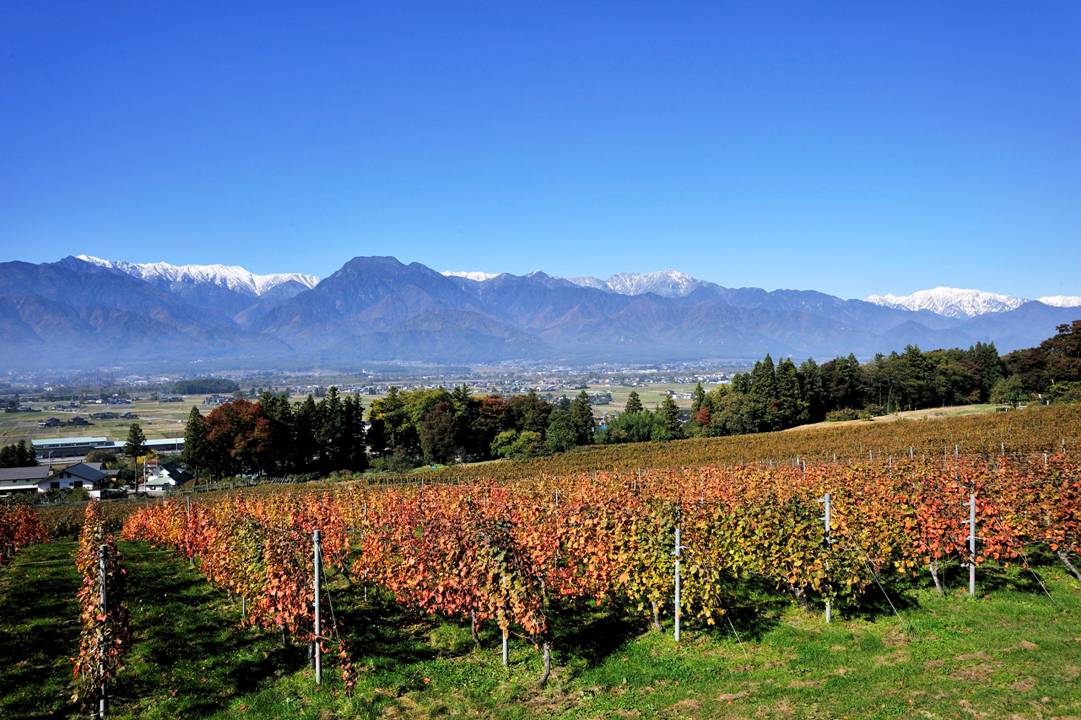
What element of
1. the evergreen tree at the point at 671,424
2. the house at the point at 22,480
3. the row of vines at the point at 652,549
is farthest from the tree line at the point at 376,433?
the row of vines at the point at 652,549

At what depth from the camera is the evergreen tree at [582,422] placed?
64250 millimetres

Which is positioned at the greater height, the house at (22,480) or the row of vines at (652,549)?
the row of vines at (652,549)

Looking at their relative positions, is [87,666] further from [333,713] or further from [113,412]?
[113,412]

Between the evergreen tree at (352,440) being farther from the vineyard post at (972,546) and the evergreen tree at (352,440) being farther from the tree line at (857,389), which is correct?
the vineyard post at (972,546)

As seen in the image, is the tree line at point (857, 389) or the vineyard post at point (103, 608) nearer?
the vineyard post at point (103, 608)

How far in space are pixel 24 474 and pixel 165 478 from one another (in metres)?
13.1

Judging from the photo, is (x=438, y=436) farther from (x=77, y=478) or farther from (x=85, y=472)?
(x=85, y=472)

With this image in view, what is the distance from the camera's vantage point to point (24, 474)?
212 feet

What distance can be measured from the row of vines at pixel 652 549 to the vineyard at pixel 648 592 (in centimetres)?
5

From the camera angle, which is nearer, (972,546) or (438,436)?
(972,546)

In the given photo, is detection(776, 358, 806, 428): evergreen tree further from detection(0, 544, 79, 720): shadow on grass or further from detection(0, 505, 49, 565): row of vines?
detection(0, 544, 79, 720): shadow on grass

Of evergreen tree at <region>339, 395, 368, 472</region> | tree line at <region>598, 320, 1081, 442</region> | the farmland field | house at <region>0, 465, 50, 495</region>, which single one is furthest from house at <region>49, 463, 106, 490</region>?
tree line at <region>598, 320, 1081, 442</region>

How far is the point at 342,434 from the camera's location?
60.8 meters

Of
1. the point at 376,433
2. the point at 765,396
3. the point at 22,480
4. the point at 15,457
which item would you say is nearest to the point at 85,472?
the point at 22,480
